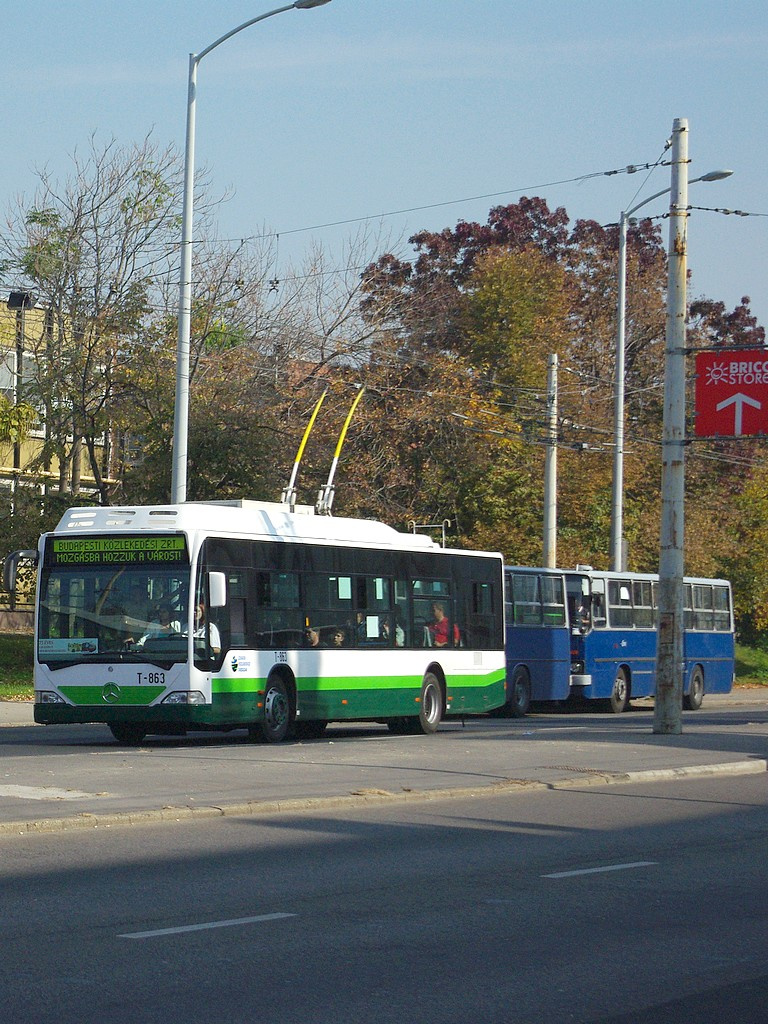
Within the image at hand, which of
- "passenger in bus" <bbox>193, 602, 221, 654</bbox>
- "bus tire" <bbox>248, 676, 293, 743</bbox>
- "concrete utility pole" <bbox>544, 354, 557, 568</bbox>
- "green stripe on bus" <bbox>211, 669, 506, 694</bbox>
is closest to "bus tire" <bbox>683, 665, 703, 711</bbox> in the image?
"concrete utility pole" <bbox>544, 354, 557, 568</bbox>

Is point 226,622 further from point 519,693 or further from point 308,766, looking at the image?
point 519,693

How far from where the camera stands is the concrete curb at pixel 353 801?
38.3 feet

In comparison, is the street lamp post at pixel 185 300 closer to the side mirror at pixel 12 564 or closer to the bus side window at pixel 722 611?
the side mirror at pixel 12 564

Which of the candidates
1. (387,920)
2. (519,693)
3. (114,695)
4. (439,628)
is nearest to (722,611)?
(519,693)

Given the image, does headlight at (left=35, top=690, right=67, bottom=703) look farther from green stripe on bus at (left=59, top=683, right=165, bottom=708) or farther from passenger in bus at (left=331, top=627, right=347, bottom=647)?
passenger in bus at (left=331, top=627, right=347, bottom=647)

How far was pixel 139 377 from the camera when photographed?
A: 117 ft

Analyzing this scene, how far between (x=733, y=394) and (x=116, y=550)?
8901mm

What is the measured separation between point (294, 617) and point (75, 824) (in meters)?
10.5

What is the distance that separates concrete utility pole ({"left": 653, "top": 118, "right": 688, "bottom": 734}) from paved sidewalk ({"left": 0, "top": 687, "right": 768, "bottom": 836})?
2.55 feet

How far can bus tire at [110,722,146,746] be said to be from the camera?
21.4 metres

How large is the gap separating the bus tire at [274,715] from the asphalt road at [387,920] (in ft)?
25.7

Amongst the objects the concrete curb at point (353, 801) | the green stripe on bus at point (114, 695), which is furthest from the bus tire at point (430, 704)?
the concrete curb at point (353, 801)

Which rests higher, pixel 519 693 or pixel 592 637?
pixel 592 637

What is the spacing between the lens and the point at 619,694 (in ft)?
114
